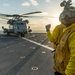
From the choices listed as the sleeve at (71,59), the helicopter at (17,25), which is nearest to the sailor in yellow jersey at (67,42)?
the sleeve at (71,59)

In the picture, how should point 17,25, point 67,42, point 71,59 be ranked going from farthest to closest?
point 17,25, point 67,42, point 71,59

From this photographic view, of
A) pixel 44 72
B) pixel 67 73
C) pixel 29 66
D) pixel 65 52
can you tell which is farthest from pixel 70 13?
pixel 29 66

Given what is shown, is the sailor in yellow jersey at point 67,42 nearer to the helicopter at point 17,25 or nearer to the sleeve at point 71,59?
the sleeve at point 71,59

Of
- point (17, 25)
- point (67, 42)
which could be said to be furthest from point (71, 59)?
point (17, 25)

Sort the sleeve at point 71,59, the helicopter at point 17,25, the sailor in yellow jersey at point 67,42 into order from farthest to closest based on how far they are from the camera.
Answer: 1. the helicopter at point 17,25
2. the sailor in yellow jersey at point 67,42
3. the sleeve at point 71,59

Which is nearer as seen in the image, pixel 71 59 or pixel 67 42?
pixel 71 59

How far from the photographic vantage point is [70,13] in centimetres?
287

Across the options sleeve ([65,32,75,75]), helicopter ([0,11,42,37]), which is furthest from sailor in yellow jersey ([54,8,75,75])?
helicopter ([0,11,42,37])

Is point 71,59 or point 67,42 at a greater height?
point 67,42

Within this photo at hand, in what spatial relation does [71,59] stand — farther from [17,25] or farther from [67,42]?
[17,25]

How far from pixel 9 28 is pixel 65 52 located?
34.1 metres

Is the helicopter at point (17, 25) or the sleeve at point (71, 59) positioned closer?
the sleeve at point (71, 59)

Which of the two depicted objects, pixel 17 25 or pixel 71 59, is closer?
pixel 71 59

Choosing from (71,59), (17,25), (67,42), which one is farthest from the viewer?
(17,25)
